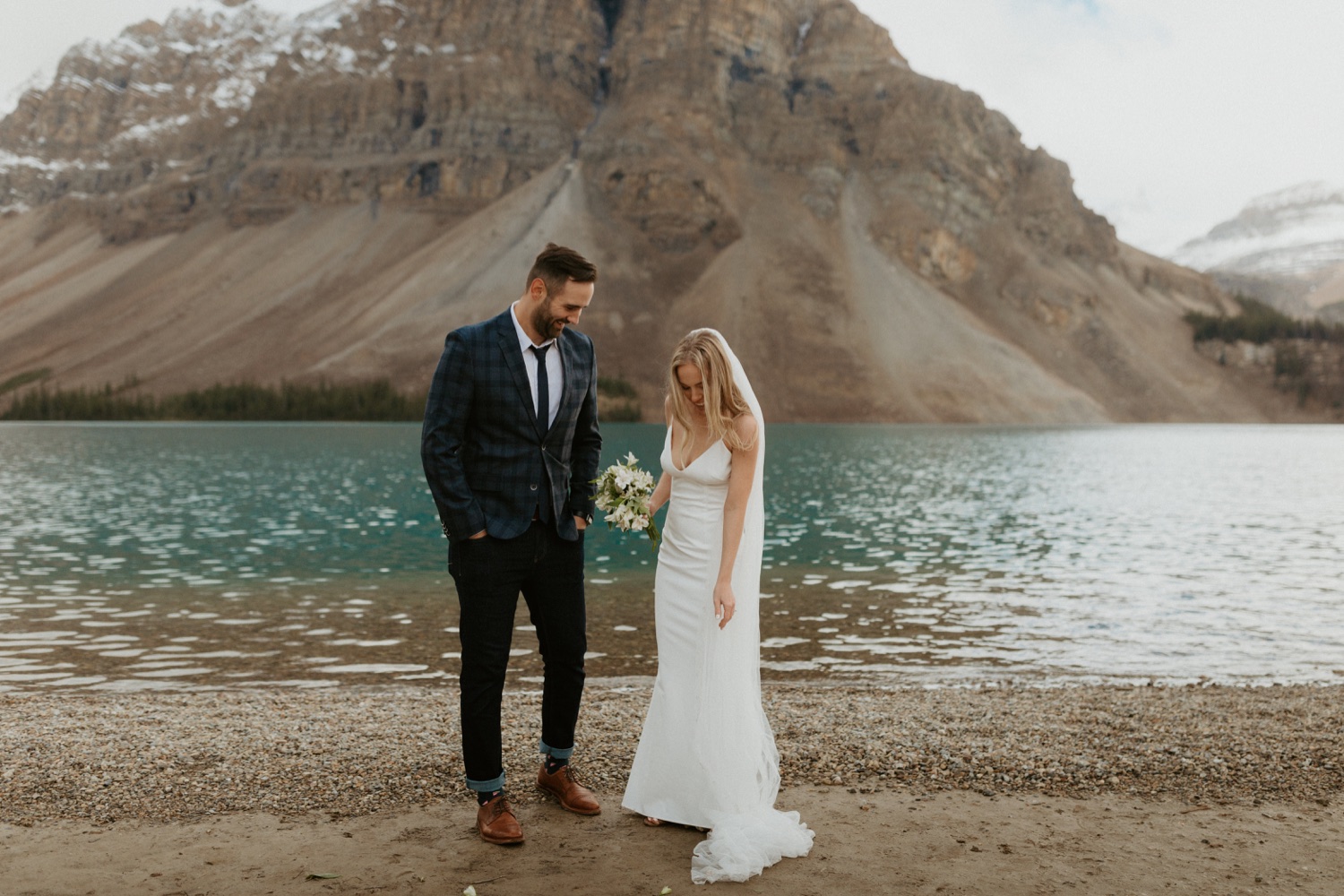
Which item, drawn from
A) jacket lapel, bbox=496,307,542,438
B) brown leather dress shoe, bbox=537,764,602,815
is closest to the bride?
brown leather dress shoe, bbox=537,764,602,815

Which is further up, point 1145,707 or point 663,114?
point 663,114

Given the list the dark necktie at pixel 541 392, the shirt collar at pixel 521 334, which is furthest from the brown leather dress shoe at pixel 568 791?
the shirt collar at pixel 521 334

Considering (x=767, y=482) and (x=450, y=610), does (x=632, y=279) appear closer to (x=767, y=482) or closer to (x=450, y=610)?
(x=767, y=482)

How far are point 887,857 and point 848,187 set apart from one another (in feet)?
647

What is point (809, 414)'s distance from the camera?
144875 millimetres

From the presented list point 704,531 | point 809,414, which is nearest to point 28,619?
point 704,531

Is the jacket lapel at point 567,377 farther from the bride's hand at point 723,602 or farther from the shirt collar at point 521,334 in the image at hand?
the bride's hand at point 723,602

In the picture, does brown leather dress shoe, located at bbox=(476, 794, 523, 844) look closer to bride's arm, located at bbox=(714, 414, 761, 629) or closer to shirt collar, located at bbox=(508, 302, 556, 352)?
bride's arm, located at bbox=(714, 414, 761, 629)

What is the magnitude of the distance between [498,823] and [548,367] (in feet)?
8.78

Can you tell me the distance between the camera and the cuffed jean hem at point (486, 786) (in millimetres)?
6156

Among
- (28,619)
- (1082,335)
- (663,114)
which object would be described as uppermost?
(663,114)

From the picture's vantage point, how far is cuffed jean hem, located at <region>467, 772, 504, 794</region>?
242 inches

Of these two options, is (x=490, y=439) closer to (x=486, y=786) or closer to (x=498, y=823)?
(x=486, y=786)

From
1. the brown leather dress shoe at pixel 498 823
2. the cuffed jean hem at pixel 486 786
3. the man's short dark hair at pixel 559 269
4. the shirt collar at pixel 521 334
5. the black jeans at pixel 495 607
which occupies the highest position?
the man's short dark hair at pixel 559 269
